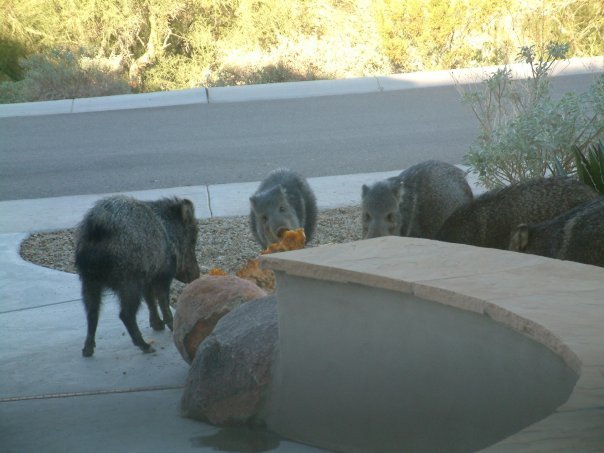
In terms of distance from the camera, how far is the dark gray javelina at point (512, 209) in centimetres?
529

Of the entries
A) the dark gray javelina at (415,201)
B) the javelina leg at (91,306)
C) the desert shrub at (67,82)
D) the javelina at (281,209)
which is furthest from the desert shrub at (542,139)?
the desert shrub at (67,82)

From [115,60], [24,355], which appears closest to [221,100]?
[115,60]

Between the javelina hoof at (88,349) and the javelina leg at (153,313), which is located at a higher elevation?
the javelina leg at (153,313)

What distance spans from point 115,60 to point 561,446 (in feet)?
58.8

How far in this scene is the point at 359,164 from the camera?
10516mm

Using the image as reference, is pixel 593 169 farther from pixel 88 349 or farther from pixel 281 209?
pixel 88 349

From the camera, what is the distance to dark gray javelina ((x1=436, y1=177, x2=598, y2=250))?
529 centimetres

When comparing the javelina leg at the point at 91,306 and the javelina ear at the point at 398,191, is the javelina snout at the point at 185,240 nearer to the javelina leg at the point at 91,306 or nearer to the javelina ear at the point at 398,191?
the javelina leg at the point at 91,306

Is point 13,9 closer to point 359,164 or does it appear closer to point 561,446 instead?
point 359,164

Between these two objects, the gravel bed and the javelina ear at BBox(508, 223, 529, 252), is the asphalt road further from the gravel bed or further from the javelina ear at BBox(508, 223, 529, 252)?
the javelina ear at BBox(508, 223, 529, 252)

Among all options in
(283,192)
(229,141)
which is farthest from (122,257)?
(229,141)

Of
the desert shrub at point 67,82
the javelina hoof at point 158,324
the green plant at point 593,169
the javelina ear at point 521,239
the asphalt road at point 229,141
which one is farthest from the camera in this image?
the desert shrub at point 67,82

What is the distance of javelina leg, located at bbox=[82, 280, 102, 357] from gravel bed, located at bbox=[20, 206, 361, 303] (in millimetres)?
1468

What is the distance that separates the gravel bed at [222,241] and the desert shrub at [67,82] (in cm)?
934
